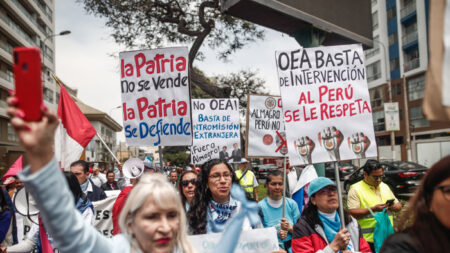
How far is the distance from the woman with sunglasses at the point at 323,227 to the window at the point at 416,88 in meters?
35.9

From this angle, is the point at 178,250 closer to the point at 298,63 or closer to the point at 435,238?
the point at 435,238

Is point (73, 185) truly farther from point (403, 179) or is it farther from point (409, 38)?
point (409, 38)

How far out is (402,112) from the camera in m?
39.1

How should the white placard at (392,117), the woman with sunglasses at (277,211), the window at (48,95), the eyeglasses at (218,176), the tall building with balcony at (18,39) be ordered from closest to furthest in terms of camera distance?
the eyeglasses at (218,176), the woman with sunglasses at (277,211), the white placard at (392,117), the tall building with balcony at (18,39), the window at (48,95)

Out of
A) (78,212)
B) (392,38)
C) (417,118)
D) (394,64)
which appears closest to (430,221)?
(78,212)

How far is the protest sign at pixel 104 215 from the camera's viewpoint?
5336 mm

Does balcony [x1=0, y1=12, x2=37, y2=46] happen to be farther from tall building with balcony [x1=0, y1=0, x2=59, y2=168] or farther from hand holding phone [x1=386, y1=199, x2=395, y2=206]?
hand holding phone [x1=386, y1=199, x2=395, y2=206]

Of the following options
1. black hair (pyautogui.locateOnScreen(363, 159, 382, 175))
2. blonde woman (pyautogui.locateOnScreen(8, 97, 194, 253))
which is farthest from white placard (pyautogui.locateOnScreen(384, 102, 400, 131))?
blonde woman (pyautogui.locateOnScreen(8, 97, 194, 253))

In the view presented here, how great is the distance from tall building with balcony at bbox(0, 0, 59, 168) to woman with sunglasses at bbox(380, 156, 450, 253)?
110 feet

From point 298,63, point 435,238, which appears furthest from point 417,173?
point 435,238

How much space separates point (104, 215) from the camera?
17.7ft

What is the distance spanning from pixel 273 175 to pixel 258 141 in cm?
154

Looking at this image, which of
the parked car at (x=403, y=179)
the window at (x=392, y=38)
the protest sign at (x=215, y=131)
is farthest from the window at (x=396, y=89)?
the protest sign at (x=215, y=131)

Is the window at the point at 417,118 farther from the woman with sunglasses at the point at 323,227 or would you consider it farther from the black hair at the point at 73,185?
the black hair at the point at 73,185
